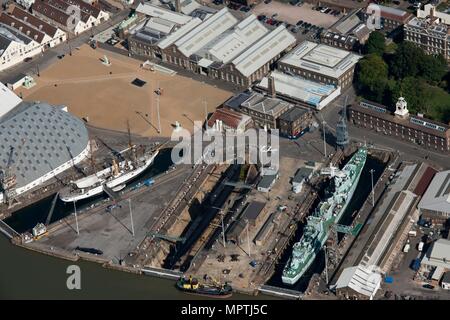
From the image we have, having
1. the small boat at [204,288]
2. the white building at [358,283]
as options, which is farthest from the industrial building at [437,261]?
the small boat at [204,288]

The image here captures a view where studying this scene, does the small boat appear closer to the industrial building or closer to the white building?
the white building

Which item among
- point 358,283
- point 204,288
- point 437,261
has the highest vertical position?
point 437,261

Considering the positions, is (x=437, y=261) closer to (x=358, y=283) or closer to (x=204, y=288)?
(x=358, y=283)

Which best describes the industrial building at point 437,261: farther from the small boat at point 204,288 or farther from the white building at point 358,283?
the small boat at point 204,288

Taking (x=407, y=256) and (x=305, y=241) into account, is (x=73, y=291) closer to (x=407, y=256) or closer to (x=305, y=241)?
(x=305, y=241)

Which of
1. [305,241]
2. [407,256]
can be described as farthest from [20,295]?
[407,256]

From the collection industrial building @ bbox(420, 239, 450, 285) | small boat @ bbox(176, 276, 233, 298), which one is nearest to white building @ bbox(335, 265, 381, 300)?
industrial building @ bbox(420, 239, 450, 285)

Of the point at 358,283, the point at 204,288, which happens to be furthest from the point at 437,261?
the point at 204,288
